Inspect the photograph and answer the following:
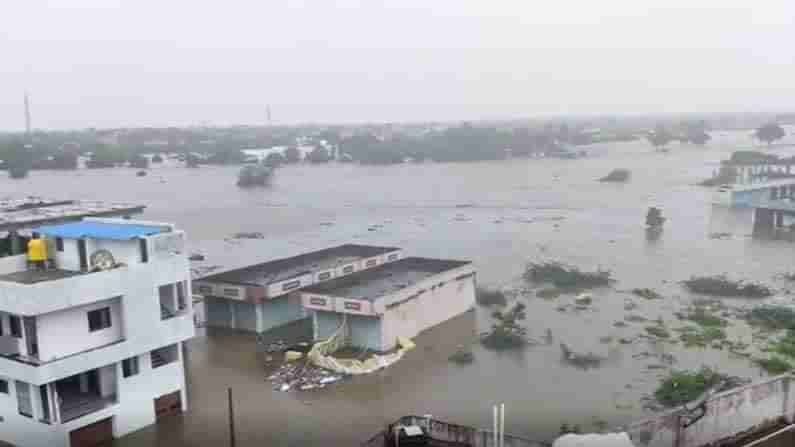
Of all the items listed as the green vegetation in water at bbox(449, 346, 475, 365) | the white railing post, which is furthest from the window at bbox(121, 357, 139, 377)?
the white railing post

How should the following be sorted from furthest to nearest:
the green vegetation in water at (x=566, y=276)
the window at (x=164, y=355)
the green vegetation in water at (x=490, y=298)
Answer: the green vegetation in water at (x=566, y=276) < the green vegetation in water at (x=490, y=298) < the window at (x=164, y=355)

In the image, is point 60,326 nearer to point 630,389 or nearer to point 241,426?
point 241,426

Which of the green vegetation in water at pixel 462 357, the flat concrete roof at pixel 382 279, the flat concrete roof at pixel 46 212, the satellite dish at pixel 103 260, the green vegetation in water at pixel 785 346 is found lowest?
the green vegetation in water at pixel 462 357

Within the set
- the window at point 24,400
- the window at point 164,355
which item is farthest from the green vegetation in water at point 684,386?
the window at point 24,400

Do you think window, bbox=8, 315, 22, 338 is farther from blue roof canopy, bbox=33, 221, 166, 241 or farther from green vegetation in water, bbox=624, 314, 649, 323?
green vegetation in water, bbox=624, 314, 649, 323

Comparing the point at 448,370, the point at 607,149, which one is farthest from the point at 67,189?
the point at 607,149

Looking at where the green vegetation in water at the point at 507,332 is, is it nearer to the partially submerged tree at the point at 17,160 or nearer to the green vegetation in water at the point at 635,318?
the green vegetation in water at the point at 635,318

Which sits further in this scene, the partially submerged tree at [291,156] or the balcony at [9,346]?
the partially submerged tree at [291,156]
